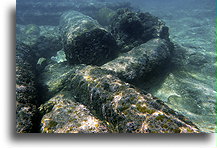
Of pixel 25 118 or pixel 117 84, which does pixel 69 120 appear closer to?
pixel 25 118

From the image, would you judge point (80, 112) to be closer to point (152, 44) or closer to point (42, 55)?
point (152, 44)

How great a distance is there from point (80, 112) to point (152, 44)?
188 inches

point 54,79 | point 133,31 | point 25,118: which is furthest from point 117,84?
point 133,31

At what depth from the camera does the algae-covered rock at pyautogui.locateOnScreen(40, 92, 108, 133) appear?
92.0 inches

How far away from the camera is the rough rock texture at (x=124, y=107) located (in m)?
2.27

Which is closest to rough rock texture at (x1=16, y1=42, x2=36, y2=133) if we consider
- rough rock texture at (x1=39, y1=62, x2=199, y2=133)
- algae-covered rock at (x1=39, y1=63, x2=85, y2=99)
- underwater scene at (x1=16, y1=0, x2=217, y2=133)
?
underwater scene at (x1=16, y1=0, x2=217, y2=133)

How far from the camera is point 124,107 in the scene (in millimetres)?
2611

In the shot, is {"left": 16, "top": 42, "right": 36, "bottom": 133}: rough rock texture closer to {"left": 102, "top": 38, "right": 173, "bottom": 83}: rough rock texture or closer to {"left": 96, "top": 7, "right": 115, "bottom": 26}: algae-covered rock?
{"left": 102, "top": 38, "right": 173, "bottom": 83}: rough rock texture

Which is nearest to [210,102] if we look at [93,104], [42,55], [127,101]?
[127,101]

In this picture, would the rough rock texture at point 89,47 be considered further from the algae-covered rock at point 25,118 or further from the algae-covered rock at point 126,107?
the algae-covered rock at point 25,118

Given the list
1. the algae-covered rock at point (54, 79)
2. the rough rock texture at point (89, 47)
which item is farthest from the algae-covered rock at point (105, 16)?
the algae-covered rock at point (54, 79)

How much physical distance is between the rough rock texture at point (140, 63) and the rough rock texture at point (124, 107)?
3.67 feet

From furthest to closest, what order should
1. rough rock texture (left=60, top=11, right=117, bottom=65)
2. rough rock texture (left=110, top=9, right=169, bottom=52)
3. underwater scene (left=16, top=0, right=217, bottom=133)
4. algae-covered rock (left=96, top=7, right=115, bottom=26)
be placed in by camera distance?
algae-covered rock (left=96, top=7, right=115, bottom=26) < rough rock texture (left=110, top=9, right=169, bottom=52) < rough rock texture (left=60, top=11, right=117, bottom=65) < underwater scene (left=16, top=0, right=217, bottom=133)

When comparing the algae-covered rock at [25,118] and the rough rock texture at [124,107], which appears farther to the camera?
the algae-covered rock at [25,118]
